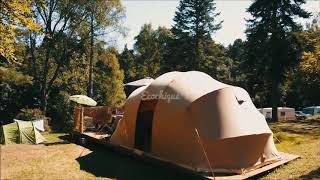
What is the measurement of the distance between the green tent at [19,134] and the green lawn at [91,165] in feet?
6.58

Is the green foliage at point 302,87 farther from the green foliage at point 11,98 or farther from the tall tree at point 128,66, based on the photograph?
the green foliage at point 11,98

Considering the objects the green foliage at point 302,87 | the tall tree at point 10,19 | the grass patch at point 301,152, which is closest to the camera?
the grass patch at point 301,152

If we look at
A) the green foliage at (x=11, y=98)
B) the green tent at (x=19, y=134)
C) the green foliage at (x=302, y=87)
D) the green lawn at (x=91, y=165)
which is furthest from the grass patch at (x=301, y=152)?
the green foliage at (x=11, y=98)

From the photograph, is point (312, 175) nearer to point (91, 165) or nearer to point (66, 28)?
point (91, 165)

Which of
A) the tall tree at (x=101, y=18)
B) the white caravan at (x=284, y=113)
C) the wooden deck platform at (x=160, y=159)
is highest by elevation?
the tall tree at (x=101, y=18)

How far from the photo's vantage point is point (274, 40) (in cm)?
2931

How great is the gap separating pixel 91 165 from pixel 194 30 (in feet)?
107

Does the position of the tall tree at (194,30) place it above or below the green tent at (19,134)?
above

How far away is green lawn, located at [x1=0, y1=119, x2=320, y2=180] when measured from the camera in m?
11.7

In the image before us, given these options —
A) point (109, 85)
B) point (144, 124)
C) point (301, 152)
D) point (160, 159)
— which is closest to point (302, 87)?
point (109, 85)

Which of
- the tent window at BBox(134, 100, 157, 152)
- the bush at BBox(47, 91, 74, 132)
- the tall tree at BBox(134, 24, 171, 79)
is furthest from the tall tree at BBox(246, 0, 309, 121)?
the tall tree at BBox(134, 24, 171, 79)

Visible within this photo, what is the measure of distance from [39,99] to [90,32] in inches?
271

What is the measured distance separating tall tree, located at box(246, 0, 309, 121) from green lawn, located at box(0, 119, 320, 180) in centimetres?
1380

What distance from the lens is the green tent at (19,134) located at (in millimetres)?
17766
